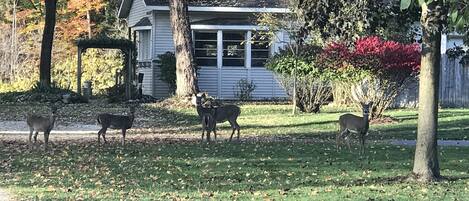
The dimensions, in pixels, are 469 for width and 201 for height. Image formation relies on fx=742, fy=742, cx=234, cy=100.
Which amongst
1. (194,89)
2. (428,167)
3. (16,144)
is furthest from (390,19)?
(194,89)

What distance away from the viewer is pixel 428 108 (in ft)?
32.5

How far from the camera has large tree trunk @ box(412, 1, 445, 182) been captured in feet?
32.0

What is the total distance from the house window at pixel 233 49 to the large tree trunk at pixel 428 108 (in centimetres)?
2146

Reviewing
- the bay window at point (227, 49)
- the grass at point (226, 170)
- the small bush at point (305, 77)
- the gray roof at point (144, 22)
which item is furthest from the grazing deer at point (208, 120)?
the gray roof at point (144, 22)

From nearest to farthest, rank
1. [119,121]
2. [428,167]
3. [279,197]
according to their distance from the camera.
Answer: [279,197]
[428,167]
[119,121]

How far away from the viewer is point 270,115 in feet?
74.7

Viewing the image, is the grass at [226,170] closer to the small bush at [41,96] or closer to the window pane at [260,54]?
the small bush at [41,96]

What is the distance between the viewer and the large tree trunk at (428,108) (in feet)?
32.0

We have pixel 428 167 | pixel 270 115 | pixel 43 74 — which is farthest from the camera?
pixel 43 74

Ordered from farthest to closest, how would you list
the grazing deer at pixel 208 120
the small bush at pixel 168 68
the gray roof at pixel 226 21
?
1. the gray roof at pixel 226 21
2. the small bush at pixel 168 68
3. the grazing deer at pixel 208 120

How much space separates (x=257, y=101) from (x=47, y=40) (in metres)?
9.10

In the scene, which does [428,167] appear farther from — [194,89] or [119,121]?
[194,89]

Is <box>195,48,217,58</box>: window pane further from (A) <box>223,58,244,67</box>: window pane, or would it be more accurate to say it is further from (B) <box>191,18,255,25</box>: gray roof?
(B) <box>191,18,255,25</box>: gray roof

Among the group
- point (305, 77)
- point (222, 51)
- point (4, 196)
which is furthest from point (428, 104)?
point (222, 51)
